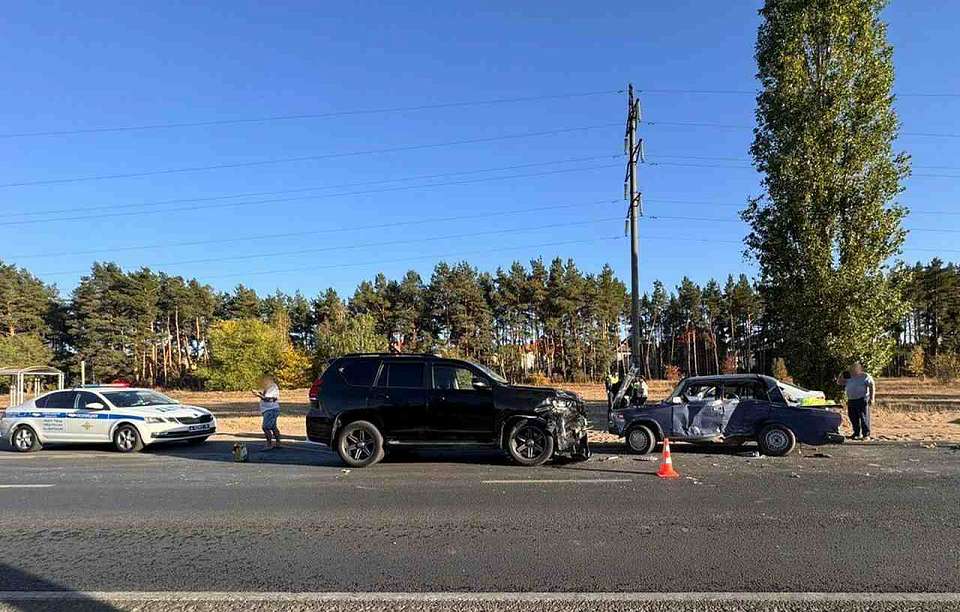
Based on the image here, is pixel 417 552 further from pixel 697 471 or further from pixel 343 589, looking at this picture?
pixel 697 471

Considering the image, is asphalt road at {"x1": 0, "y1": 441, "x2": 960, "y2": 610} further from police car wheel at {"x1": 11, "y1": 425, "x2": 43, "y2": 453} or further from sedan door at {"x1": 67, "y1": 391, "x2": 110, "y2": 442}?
police car wheel at {"x1": 11, "y1": 425, "x2": 43, "y2": 453}

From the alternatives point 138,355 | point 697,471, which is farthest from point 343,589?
point 138,355

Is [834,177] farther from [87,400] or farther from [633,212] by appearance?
[87,400]

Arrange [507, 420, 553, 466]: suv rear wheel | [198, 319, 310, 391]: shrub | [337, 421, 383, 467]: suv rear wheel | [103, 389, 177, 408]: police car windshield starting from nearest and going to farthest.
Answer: [507, 420, 553, 466]: suv rear wheel < [337, 421, 383, 467]: suv rear wheel < [103, 389, 177, 408]: police car windshield < [198, 319, 310, 391]: shrub

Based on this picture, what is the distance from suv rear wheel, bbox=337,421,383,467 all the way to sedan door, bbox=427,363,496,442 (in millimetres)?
996

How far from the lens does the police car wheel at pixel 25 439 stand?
48.9ft

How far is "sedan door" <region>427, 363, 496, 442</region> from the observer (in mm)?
11203

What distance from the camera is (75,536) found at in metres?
6.68

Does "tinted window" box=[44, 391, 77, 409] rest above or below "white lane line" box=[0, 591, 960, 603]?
above

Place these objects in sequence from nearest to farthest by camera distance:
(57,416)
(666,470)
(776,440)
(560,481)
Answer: (560,481) → (666,470) → (776,440) → (57,416)

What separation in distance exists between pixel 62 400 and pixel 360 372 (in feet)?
27.5

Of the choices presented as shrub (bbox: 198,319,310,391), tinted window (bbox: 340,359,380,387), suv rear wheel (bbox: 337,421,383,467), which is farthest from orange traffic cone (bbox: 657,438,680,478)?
shrub (bbox: 198,319,310,391)

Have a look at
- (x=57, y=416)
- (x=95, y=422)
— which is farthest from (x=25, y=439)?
(x=95, y=422)

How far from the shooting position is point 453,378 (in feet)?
37.7
